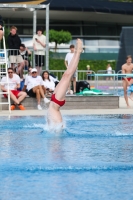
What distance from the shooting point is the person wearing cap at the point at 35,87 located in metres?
16.8

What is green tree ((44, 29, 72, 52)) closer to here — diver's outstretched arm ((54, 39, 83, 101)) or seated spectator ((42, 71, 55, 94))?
seated spectator ((42, 71, 55, 94))

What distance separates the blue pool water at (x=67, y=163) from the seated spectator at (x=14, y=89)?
5265mm

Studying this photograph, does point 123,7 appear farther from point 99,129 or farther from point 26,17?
point 99,129

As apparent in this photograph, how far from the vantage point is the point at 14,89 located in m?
17.2

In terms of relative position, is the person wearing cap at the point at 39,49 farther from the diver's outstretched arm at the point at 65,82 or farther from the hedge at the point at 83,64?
the hedge at the point at 83,64

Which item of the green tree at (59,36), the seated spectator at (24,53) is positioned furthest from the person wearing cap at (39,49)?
the green tree at (59,36)

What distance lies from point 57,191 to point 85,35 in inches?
1753

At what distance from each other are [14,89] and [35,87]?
613mm

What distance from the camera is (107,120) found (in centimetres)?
1295

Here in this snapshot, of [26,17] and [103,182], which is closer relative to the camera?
[103,182]

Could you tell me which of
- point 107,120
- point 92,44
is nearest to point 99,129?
point 107,120

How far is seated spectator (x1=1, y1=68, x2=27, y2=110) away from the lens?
1666 cm

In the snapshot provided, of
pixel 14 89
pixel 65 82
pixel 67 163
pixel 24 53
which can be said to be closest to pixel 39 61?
pixel 24 53

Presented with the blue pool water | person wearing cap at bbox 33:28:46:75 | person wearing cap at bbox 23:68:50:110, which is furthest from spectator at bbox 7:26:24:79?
the blue pool water
